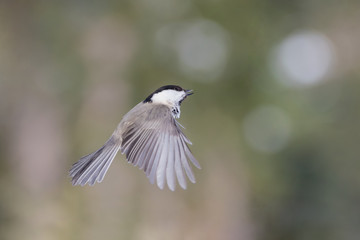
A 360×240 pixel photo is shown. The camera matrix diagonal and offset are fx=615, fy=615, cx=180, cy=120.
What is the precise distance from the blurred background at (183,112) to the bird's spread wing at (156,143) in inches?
123

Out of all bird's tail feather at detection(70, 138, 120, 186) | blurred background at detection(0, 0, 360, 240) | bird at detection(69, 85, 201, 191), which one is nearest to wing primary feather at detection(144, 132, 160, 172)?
bird at detection(69, 85, 201, 191)

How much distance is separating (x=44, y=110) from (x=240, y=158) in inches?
110

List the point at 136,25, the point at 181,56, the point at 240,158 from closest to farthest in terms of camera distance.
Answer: the point at 181,56 < the point at 136,25 < the point at 240,158

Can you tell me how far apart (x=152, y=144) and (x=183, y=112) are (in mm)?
4923

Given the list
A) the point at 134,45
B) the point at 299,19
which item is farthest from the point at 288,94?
the point at 134,45

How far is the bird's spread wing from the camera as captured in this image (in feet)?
5.28

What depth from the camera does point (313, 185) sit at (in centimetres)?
1131

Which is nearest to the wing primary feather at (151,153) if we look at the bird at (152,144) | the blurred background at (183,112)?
the bird at (152,144)

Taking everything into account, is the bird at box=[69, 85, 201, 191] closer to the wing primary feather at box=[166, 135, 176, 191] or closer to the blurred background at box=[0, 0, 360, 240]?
the wing primary feather at box=[166, 135, 176, 191]

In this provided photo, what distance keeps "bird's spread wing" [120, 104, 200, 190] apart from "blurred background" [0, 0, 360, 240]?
3115 mm

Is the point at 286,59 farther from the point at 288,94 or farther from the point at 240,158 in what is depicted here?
the point at 240,158

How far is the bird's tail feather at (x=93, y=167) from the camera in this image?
1.53 meters

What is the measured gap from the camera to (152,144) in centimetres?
188

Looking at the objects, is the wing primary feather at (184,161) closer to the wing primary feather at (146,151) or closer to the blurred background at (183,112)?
the wing primary feather at (146,151)
